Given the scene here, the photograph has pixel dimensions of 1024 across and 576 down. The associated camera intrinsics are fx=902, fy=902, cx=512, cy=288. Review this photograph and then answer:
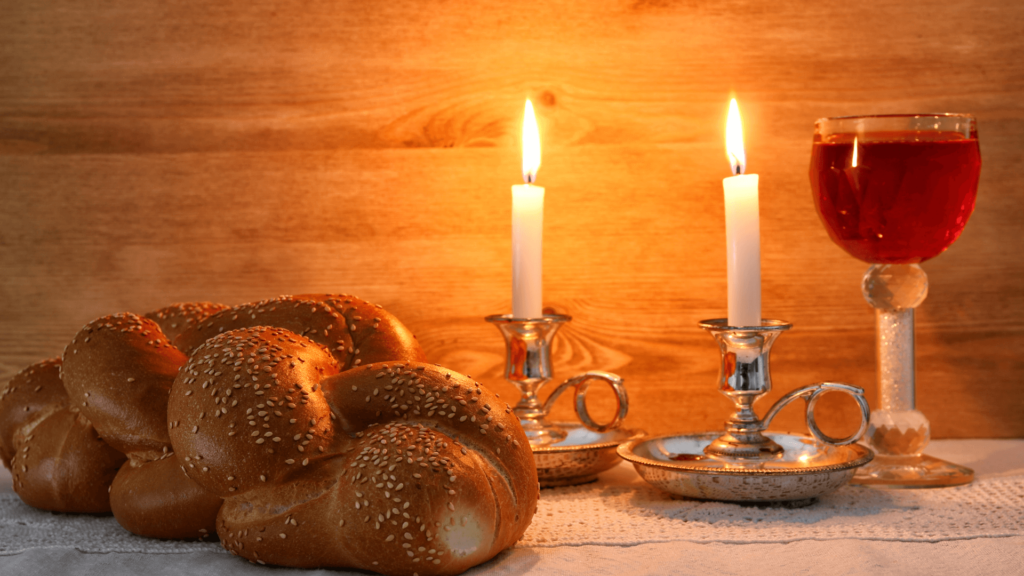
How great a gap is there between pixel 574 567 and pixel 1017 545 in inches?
15.1

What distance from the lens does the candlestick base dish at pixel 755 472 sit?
88 centimetres

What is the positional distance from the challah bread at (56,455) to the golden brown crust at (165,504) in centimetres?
7

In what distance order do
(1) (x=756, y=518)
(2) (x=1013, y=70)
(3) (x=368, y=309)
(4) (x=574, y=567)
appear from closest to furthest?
(4) (x=574, y=567) < (1) (x=756, y=518) < (3) (x=368, y=309) < (2) (x=1013, y=70)

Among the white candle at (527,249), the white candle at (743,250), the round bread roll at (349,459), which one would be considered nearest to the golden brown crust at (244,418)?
the round bread roll at (349,459)

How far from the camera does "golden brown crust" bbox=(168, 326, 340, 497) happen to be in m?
0.74

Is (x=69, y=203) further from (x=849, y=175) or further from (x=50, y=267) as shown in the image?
(x=849, y=175)

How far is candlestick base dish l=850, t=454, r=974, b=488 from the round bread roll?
450mm

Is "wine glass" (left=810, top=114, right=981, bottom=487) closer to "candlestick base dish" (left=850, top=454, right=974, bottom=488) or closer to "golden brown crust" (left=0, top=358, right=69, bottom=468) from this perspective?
"candlestick base dish" (left=850, top=454, right=974, bottom=488)

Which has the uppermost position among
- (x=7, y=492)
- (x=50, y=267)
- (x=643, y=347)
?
(x=50, y=267)

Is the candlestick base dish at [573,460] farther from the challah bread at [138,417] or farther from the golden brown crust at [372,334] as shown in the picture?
the challah bread at [138,417]

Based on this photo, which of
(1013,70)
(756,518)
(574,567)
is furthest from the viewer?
(1013,70)

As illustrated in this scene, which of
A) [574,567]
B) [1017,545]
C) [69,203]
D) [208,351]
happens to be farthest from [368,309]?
[1017,545]

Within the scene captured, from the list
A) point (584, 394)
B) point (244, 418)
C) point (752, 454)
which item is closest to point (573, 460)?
point (584, 394)

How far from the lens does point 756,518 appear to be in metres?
0.88
